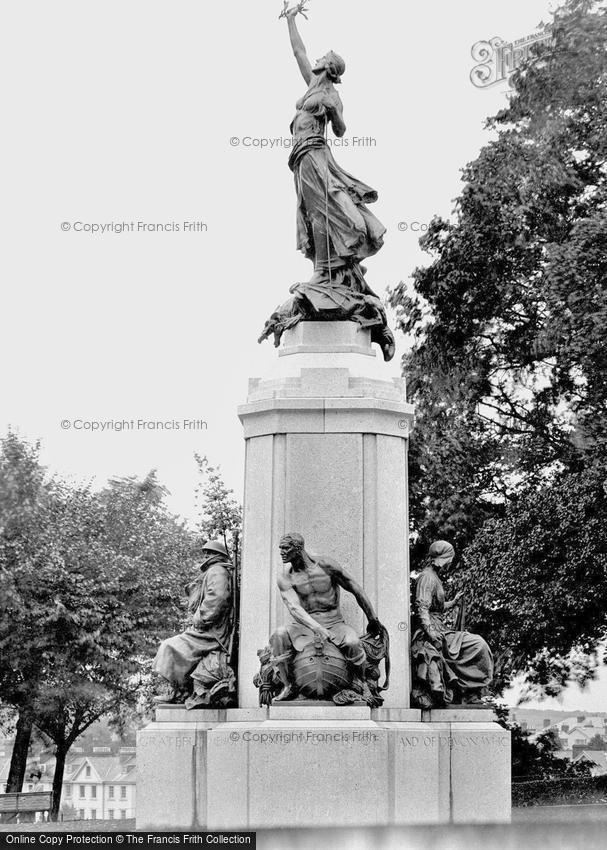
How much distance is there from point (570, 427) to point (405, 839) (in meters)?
18.5

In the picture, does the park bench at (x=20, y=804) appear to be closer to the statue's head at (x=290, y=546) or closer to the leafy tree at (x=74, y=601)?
the leafy tree at (x=74, y=601)

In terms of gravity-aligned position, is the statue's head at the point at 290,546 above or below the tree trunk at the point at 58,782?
above

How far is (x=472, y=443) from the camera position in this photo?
31094 mm

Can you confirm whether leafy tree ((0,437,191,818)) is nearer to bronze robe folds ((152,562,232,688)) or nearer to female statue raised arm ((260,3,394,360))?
bronze robe folds ((152,562,232,688))

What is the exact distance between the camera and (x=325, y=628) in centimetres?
1447

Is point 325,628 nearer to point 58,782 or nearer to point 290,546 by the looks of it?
point 290,546

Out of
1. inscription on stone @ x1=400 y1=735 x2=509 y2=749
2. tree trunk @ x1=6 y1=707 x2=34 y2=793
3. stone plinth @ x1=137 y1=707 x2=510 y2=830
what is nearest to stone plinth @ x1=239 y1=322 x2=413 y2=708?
inscription on stone @ x1=400 y1=735 x2=509 y2=749

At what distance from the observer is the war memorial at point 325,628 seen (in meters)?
13.9

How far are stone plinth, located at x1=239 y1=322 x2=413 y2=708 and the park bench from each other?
17.5 meters

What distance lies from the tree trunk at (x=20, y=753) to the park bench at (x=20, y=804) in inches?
102

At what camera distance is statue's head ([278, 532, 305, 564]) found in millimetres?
14227

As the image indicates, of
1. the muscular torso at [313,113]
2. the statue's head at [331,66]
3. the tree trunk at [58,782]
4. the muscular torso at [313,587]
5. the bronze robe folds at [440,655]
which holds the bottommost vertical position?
the tree trunk at [58,782]

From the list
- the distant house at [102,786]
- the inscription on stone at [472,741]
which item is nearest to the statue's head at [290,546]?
the inscription on stone at [472,741]

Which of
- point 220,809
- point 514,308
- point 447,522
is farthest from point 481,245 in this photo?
point 220,809
